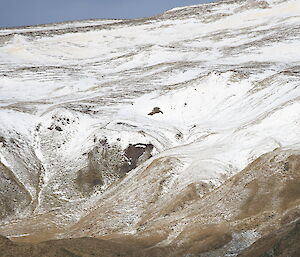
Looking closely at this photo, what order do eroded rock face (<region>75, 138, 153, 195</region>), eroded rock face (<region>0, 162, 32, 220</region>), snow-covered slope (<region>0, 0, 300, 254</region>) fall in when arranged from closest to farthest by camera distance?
snow-covered slope (<region>0, 0, 300, 254</region>), eroded rock face (<region>0, 162, 32, 220</region>), eroded rock face (<region>75, 138, 153, 195</region>)

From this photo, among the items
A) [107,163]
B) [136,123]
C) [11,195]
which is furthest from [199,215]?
[136,123]

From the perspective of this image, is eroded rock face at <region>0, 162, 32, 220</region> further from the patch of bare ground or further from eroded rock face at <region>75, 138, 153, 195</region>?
the patch of bare ground

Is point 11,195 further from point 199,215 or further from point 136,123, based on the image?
point 199,215

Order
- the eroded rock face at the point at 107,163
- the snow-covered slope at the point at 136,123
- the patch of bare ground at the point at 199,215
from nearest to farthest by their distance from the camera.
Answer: the patch of bare ground at the point at 199,215 < the snow-covered slope at the point at 136,123 < the eroded rock face at the point at 107,163

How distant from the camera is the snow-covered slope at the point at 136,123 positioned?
45.0m

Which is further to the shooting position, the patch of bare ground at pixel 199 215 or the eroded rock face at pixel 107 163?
the eroded rock face at pixel 107 163

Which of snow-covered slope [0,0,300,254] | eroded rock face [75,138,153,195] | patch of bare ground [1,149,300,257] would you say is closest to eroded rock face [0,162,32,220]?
snow-covered slope [0,0,300,254]

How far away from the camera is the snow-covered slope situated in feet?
148

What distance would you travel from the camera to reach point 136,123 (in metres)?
61.4

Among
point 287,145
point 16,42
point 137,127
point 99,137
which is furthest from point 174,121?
point 16,42

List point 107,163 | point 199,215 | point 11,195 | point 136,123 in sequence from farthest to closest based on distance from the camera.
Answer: point 136,123, point 107,163, point 11,195, point 199,215

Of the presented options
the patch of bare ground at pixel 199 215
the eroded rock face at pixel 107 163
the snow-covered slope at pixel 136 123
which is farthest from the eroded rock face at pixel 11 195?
the patch of bare ground at pixel 199 215

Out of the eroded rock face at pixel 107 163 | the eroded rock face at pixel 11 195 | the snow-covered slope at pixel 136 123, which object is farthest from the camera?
the eroded rock face at pixel 107 163

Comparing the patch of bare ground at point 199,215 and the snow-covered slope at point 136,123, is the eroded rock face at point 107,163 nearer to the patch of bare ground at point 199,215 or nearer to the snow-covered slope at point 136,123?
the snow-covered slope at point 136,123
